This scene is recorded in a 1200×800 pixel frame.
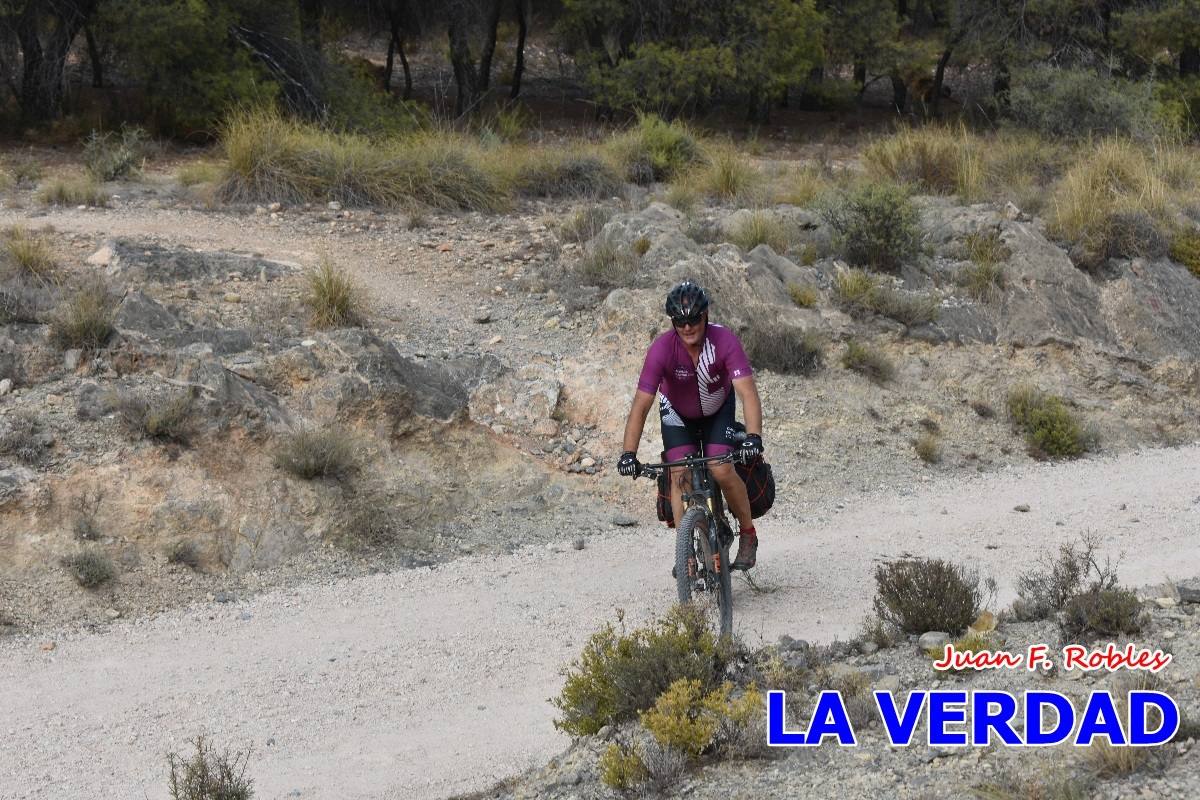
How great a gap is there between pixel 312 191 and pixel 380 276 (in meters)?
2.53

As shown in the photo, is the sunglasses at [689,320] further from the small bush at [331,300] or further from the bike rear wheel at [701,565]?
the small bush at [331,300]

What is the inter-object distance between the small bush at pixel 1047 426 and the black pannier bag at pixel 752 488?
475 cm

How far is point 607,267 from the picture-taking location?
12.3 meters

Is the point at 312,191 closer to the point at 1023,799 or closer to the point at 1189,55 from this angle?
the point at 1023,799

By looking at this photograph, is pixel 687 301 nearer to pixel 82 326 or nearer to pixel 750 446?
pixel 750 446

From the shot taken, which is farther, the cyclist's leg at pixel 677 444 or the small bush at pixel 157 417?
the small bush at pixel 157 417

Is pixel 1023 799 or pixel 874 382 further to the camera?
pixel 874 382

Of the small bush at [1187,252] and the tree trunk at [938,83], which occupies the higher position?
the tree trunk at [938,83]

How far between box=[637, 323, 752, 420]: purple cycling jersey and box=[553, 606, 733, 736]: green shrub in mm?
1313

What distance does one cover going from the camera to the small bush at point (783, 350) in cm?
1134

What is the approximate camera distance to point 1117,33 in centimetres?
2370

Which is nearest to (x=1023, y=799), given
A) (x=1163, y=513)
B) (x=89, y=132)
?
(x=1163, y=513)

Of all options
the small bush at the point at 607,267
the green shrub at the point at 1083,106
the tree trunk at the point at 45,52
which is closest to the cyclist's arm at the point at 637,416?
the small bush at the point at 607,267

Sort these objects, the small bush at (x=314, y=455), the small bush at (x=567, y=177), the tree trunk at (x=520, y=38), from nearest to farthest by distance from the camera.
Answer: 1. the small bush at (x=314, y=455)
2. the small bush at (x=567, y=177)
3. the tree trunk at (x=520, y=38)
